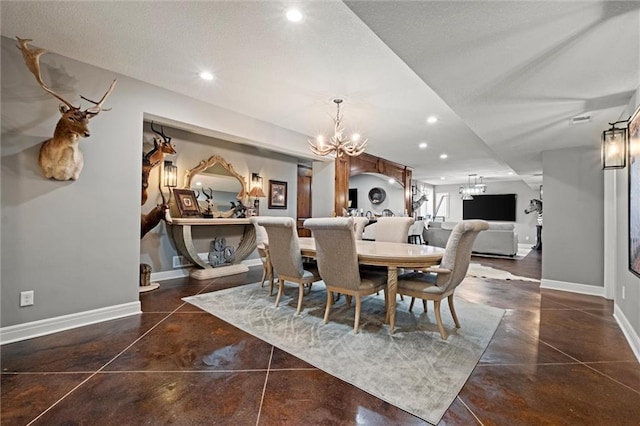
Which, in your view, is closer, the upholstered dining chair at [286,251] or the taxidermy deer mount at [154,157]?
the upholstered dining chair at [286,251]

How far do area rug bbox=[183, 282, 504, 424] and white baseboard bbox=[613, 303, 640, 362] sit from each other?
92 centimetres

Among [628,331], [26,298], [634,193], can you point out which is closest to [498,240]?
[628,331]

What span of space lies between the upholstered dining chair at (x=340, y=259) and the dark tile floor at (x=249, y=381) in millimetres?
775

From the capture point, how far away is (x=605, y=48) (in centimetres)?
173

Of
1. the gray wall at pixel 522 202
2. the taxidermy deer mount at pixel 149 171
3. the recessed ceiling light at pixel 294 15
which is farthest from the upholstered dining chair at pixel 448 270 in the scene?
the gray wall at pixel 522 202

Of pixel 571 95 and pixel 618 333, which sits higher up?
pixel 571 95

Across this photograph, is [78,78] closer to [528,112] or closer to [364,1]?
[364,1]

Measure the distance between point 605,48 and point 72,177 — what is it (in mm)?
4140

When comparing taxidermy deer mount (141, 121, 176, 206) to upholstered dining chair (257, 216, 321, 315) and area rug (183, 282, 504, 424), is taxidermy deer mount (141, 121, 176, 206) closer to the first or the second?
area rug (183, 282, 504, 424)

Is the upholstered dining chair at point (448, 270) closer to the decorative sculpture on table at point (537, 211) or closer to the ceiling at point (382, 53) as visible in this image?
the ceiling at point (382, 53)

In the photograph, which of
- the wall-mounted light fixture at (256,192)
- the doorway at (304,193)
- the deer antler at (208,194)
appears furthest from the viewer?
the doorway at (304,193)

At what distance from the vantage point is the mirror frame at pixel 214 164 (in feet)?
15.2

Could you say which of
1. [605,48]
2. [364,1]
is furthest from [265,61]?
[605,48]

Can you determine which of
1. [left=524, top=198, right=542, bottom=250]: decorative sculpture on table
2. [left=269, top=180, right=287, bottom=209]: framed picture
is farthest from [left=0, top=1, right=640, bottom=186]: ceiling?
[left=524, top=198, right=542, bottom=250]: decorative sculpture on table
